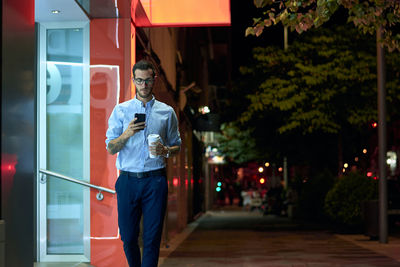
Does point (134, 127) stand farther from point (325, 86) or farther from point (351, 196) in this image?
point (325, 86)

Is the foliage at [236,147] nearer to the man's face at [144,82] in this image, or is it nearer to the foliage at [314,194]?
the foliage at [314,194]

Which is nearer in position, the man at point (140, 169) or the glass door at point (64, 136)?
the man at point (140, 169)

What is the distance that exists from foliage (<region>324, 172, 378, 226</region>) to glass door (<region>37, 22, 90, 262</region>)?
10.7 metres

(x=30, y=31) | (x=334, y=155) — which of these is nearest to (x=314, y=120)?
(x=334, y=155)

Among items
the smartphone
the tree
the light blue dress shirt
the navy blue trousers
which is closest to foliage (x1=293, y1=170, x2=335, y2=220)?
the tree

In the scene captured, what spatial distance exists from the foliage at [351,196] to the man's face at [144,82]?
44.9 ft

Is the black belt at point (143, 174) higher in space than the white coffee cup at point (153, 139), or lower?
lower

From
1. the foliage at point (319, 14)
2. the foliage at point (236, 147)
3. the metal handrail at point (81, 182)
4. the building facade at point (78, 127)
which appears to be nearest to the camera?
the foliage at point (319, 14)

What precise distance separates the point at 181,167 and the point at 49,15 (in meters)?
13.2

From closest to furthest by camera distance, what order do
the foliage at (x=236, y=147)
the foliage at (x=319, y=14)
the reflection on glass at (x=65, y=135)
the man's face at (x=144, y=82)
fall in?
the man's face at (x=144, y=82), the foliage at (x=319, y=14), the reflection on glass at (x=65, y=135), the foliage at (x=236, y=147)

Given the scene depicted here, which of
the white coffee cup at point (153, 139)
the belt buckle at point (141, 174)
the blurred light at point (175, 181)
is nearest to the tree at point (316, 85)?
the blurred light at point (175, 181)

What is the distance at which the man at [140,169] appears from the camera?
5.56m

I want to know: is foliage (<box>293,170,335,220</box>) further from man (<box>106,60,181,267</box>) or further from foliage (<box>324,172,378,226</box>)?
man (<box>106,60,181,267</box>)

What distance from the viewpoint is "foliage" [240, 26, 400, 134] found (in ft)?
75.9
